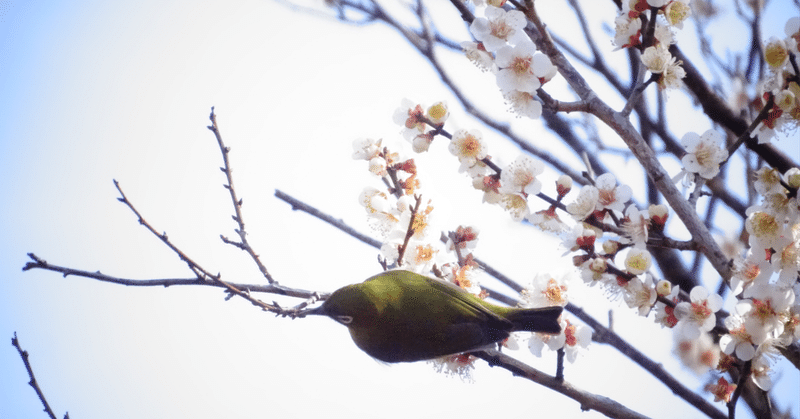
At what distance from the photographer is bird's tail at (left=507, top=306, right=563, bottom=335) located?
1981 millimetres

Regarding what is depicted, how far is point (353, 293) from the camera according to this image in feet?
7.09

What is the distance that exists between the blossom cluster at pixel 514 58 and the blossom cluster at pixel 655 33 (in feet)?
1.19

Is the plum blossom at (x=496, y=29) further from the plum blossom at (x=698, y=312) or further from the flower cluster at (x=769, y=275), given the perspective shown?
the plum blossom at (x=698, y=312)

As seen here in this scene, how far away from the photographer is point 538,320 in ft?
6.58

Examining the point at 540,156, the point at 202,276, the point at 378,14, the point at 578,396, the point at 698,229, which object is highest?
the point at 378,14

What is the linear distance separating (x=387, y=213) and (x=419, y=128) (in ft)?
1.54

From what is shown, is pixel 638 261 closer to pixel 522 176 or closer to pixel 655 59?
pixel 522 176

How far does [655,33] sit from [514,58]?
64 centimetres

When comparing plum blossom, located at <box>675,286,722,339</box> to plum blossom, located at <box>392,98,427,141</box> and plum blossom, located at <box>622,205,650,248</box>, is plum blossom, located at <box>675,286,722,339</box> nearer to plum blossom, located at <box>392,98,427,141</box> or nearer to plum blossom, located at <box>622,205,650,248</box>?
plum blossom, located at <box>622,205,650,248</box>

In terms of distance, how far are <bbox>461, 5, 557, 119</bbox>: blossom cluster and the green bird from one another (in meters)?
0.87

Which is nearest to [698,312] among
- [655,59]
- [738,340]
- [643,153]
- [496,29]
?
[738,340]

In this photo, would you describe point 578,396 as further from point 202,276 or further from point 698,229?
point 202,276

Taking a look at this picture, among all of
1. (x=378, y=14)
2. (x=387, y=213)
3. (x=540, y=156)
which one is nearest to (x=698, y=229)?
(x=387, y=213)

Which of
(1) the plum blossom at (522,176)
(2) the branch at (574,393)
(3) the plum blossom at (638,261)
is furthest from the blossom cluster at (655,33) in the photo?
(2) the branch at (574,393)
